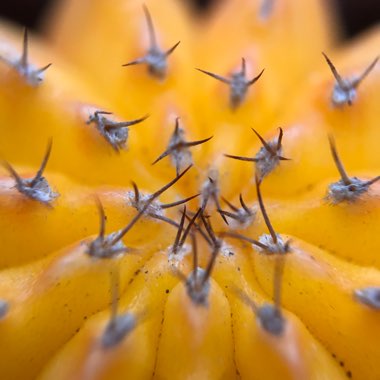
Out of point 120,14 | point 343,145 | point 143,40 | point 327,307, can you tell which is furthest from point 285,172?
point 120,14

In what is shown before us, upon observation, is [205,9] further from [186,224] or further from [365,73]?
[186,224]

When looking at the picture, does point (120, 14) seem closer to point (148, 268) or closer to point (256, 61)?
point (256, 61)

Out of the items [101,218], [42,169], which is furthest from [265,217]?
[42,169]

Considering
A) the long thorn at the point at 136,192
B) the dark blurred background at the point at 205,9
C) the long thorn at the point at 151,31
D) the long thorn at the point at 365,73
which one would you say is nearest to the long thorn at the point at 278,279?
the long thorn at the point at 136,192

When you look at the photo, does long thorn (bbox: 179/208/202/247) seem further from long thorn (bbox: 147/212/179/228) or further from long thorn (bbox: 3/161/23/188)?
Result: long thorn (bbox: 3/161/23/188)

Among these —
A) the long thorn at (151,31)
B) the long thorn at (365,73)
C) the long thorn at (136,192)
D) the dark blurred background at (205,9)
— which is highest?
the dark blurred background at (205,9)

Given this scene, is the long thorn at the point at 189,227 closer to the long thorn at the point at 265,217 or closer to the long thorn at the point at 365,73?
the long thorn at the point at 265,217

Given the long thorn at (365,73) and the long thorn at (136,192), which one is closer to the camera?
the long thorn at (136,192)
